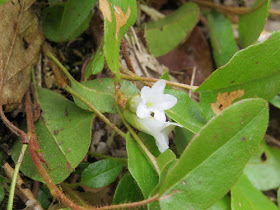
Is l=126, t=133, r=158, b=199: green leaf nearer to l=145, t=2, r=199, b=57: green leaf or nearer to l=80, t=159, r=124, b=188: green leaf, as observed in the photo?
l=80, t=159, r=124, b=188: green leaf

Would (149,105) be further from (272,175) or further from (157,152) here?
(272,175)

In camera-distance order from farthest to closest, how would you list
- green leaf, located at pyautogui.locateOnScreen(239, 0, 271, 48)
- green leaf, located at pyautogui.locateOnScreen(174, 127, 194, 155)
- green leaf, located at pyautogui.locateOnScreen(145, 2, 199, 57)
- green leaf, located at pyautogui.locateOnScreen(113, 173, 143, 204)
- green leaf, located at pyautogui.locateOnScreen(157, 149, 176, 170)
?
green leaf, located at pyautogui.locateOnScreen(145, 2, 199, 57)
green leaf, located at pyautogui.locateOnScreen(239, 0, 271, 48)
green leaf, located at pyautogui.locateOnScreen(174, 127, 194, 155)
green leaf, located at pyautogui.locateOnScreen(113, 173, 143, 204)
green leaf, located at pyautogui.locateOnScreen(157, 149, 176, 170)

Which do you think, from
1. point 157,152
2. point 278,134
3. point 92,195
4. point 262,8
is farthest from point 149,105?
point 278,134

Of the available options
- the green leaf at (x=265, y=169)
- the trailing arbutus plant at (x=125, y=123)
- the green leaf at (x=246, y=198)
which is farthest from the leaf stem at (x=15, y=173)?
the green leaf at (x=265, y=169)

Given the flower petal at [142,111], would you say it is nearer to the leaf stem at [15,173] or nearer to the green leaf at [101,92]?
the green leaf at [101,92]

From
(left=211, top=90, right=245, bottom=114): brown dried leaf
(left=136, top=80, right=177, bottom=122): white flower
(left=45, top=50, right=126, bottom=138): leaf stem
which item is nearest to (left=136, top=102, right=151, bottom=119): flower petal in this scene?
(left=136, top=80, right=177, bottom=122): white flower
